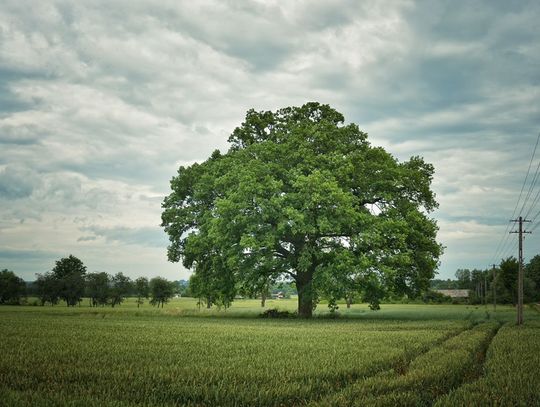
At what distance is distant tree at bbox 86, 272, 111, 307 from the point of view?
9699 cm

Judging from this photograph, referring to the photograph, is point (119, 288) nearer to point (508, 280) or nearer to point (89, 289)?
point (89, 289)

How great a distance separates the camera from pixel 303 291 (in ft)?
143

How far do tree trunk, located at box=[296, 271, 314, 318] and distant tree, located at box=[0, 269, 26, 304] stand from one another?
7453 centimetres

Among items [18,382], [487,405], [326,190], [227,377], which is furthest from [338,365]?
[326,190]

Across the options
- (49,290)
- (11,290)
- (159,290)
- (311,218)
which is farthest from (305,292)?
(11,290)

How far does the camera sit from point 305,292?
41.9 meters

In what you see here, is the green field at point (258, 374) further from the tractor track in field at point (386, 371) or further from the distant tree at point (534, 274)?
the distant tree at point (534, 274)

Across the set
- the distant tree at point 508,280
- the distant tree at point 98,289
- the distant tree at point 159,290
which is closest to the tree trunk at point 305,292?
the distant tree at point 159,290

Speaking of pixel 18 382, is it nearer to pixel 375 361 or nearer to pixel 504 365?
pixel 375 361

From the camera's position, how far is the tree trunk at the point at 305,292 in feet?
138

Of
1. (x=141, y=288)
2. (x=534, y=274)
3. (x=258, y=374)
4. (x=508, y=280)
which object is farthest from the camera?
(x=534, y=274)

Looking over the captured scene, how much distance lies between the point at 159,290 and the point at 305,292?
62.4 meters

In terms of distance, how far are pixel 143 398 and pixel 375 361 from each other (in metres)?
8.54

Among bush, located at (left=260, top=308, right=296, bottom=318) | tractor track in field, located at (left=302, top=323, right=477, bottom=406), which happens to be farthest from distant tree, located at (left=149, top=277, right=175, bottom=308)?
tractor track in field, located at (left=302, top=323, right=477, bottom=406)
